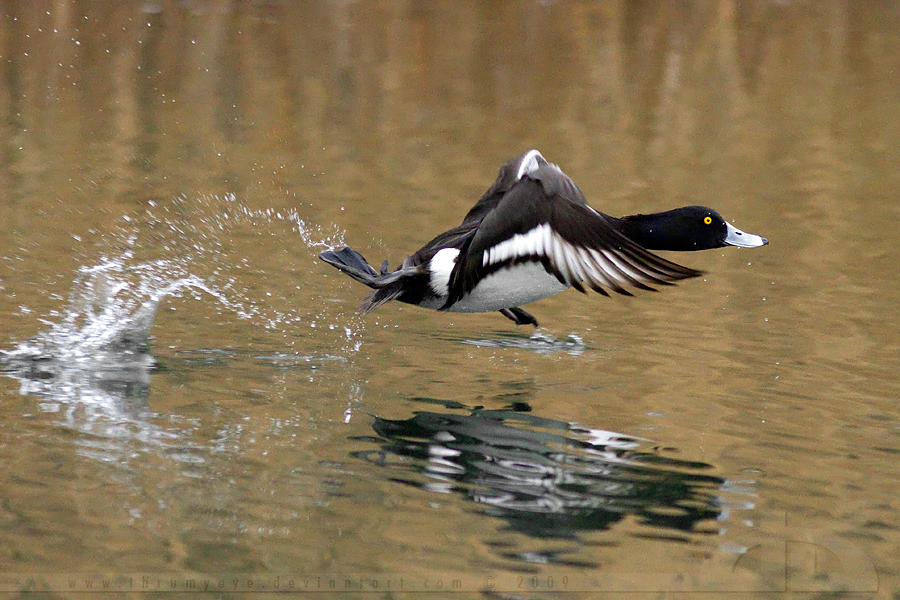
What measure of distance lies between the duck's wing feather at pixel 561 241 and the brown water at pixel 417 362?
0.76 metres

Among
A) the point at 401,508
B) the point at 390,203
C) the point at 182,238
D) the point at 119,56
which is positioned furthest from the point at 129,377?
the point at 119,56

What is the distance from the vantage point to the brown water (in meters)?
3.83

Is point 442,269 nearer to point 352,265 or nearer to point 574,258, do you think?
point 352,265

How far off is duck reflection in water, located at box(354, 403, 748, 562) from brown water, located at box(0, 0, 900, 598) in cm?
2

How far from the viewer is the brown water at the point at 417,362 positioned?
12.6ft

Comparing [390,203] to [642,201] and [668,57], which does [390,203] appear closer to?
[642,201]

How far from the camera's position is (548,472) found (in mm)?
4516

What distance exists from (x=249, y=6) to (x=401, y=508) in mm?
16450

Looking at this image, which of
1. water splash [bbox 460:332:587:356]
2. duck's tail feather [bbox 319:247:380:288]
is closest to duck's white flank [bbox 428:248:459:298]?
duck's tail feather [bbox 319:247:380:288]

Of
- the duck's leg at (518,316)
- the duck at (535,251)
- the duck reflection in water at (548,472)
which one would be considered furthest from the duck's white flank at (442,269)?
the duck's leg at (518,316)

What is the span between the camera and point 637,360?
614 cm

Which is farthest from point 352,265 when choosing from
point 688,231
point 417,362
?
point 688,231

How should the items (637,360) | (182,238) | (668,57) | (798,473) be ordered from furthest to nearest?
(668,57), (182,238), (637,360), (798,473)

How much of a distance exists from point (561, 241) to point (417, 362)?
146cm
